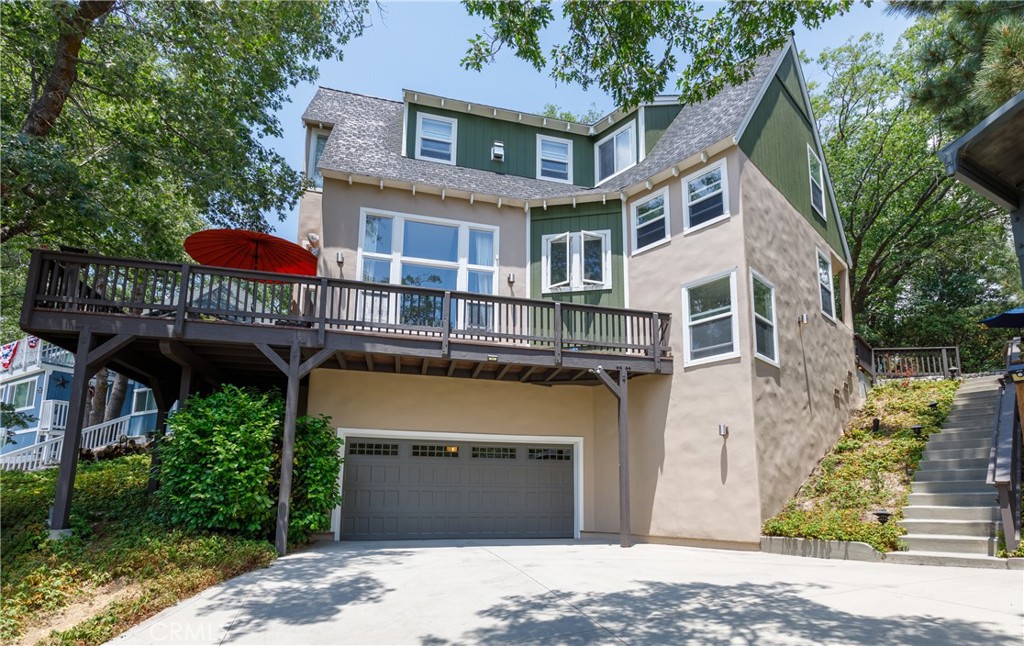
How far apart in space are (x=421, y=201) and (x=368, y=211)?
1.06 m

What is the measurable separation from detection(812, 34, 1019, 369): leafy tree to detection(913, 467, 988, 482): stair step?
42.0 feet

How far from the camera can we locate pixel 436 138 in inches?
530

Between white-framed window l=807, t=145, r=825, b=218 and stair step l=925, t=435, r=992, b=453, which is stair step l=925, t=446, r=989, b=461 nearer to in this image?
stair step l=925, t=435, r=992, b=453

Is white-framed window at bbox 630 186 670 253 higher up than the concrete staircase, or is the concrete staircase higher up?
white-framed window at bbox 630 186 670 253

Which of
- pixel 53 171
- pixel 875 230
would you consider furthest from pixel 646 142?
pixel 875 230

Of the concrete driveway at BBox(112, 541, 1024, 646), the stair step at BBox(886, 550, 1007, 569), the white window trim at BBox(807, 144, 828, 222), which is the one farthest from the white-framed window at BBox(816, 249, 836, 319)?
the concrete driveway at BBox(112, 541, 1024, 646)

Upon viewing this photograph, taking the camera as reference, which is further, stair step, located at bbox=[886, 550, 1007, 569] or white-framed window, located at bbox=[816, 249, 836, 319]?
white-framed window, located at bbox=[816, 249, 836, 319]

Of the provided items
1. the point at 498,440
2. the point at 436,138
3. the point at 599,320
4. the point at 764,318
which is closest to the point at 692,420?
the point at 764,318

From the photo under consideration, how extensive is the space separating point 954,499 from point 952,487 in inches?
15.6

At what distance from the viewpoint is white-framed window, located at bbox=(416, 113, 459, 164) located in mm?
13312

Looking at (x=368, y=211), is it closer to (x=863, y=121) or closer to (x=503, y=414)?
(x=503, y=414)

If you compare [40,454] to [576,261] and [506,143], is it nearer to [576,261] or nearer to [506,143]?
[506,143]

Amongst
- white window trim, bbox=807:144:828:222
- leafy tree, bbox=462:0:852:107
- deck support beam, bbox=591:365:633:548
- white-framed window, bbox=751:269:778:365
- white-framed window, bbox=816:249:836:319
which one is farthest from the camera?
white window trim, bbox=807:144:828:222

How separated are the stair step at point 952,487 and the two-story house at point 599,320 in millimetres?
1765
